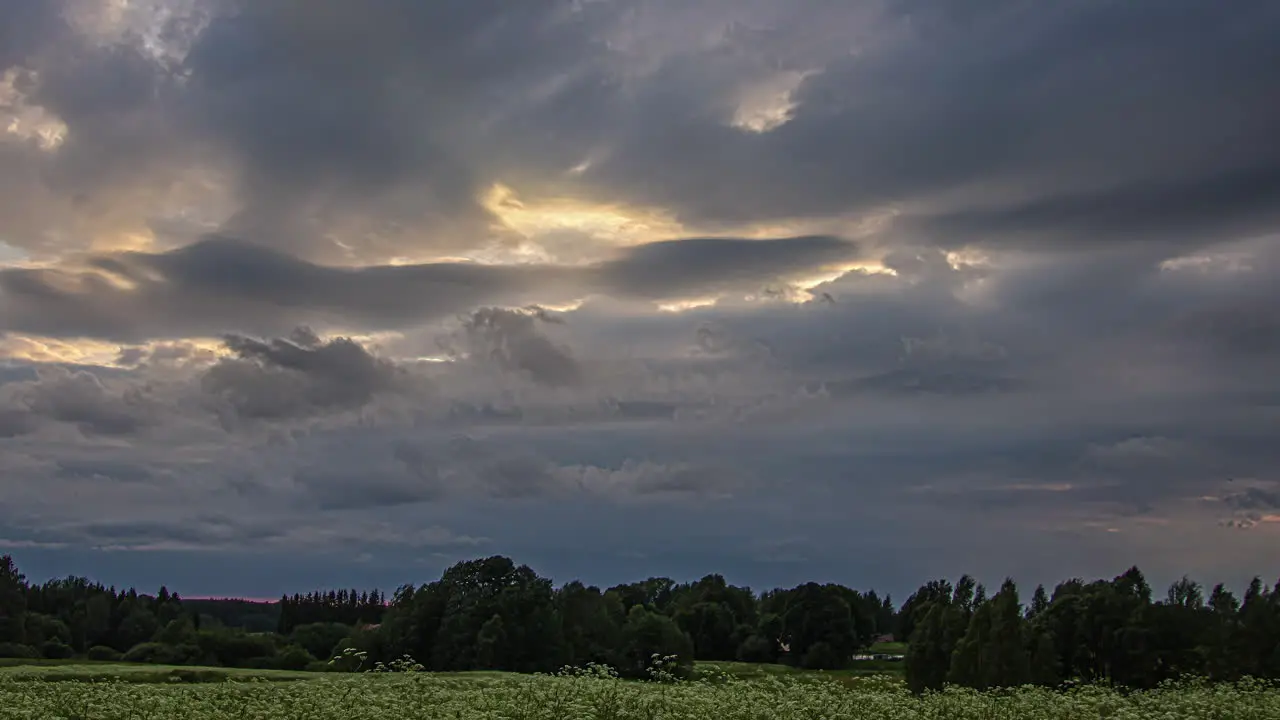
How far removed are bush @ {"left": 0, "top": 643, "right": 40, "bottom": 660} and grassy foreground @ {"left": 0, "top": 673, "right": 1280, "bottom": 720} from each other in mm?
123790

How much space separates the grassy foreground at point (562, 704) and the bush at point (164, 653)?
10880 centimetres

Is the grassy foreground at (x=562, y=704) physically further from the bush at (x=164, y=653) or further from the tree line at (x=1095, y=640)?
the bush at (x=164, y=653)

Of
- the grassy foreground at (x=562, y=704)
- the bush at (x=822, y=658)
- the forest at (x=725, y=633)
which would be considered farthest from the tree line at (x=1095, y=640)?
the bush at (x=822, y=658)

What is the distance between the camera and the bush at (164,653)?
139 m

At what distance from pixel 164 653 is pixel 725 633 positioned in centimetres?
7921

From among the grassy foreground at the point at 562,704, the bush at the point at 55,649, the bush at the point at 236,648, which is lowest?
the bush at the point at 55,649

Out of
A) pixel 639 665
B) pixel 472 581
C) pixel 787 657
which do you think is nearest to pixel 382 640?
pixel 472 581

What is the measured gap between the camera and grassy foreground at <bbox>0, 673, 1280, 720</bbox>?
1220 inches

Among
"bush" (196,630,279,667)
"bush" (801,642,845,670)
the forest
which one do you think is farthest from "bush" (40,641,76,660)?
"bush" (801,642,845,670)

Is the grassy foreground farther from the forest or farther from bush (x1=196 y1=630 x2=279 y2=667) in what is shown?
bush (x1=196 y1=630 x2=279 y2=667)

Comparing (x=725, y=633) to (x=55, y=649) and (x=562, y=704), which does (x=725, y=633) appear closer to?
(x=55, y=649)

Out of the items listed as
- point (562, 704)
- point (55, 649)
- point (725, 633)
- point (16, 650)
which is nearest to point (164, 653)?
point (16, 650)

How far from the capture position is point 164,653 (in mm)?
140750

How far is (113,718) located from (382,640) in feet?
304
